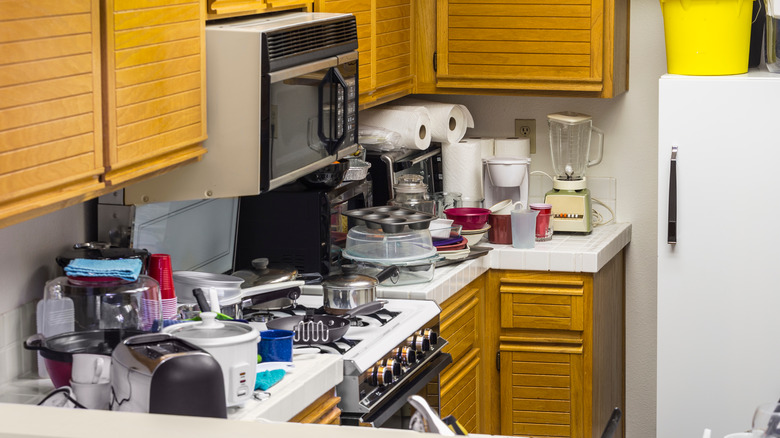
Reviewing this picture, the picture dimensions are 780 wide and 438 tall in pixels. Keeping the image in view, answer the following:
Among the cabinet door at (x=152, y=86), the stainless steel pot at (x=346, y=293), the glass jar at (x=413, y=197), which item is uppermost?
the cabinet door at (x=152, y=86)

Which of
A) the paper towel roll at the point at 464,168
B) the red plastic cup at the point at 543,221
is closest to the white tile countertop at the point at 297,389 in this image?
the red plastic cup at the point at 543,221

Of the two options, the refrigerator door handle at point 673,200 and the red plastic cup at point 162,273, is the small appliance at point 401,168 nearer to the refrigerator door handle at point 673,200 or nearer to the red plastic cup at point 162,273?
the refrigerator door handle at point 673,200

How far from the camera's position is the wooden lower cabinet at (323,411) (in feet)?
7.30

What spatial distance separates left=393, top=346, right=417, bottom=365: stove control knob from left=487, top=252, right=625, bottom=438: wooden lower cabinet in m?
0.96

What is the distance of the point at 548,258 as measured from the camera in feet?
11.8

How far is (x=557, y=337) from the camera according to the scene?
3650mm

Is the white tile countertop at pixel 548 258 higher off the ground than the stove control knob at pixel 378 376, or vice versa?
the white tile countertop at pixel 548 258

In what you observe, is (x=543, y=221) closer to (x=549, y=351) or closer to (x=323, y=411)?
(x=549, y=351)

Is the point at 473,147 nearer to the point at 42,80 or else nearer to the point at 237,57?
the point at 237,57

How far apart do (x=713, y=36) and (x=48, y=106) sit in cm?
250

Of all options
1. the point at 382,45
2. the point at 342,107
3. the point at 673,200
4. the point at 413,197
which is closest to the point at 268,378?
the point at 342,107

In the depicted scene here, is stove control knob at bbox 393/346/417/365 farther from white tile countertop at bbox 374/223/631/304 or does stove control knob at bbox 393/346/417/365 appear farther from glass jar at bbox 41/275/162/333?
glass jar at bbox 41/275/162/333

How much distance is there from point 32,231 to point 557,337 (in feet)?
6.50

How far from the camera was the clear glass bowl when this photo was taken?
10.3 ft
